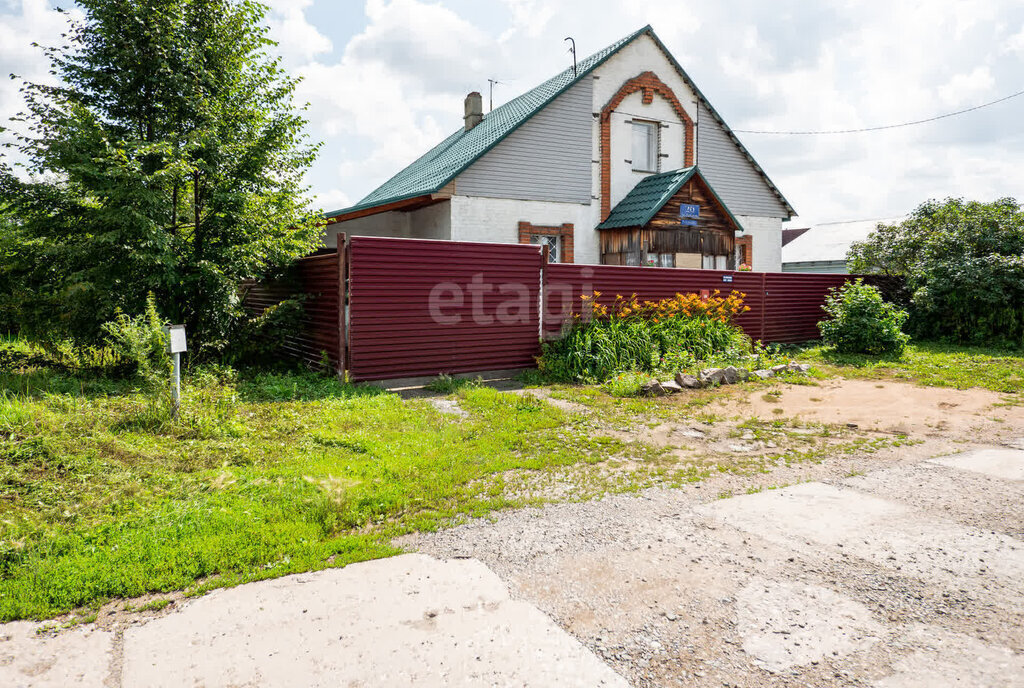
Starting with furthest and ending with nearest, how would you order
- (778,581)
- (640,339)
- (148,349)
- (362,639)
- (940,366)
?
(940,366), (640,339), (148,349), (778,581), (362,639)

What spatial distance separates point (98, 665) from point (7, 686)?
32 cm

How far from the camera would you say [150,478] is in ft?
16.8

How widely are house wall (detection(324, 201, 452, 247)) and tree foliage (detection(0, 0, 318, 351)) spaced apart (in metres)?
6.76

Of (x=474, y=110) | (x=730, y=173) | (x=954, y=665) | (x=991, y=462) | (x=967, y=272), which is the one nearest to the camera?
(x=954, y=665)

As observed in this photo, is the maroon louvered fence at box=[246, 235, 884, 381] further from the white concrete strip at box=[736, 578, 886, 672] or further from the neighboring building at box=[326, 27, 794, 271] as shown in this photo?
the white concrete strip at box=[736, 578, 886, 672]

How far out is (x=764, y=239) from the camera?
2209cm

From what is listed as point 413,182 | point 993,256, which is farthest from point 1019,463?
point 413,182

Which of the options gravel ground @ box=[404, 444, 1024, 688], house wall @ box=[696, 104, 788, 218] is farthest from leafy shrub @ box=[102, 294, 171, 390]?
house wall @ box=[696, 104, 788, 218]

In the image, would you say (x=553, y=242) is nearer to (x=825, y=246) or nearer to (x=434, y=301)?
(x=434, y=301)

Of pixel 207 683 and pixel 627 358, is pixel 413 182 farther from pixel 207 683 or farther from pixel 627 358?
pixel 207 683

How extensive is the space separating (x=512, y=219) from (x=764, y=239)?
32.2 feet

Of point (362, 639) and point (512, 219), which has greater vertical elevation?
point (512, 219)

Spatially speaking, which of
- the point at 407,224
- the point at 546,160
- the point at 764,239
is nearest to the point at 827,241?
the point at 764,239

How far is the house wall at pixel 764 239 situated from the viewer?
2178 centimetres
